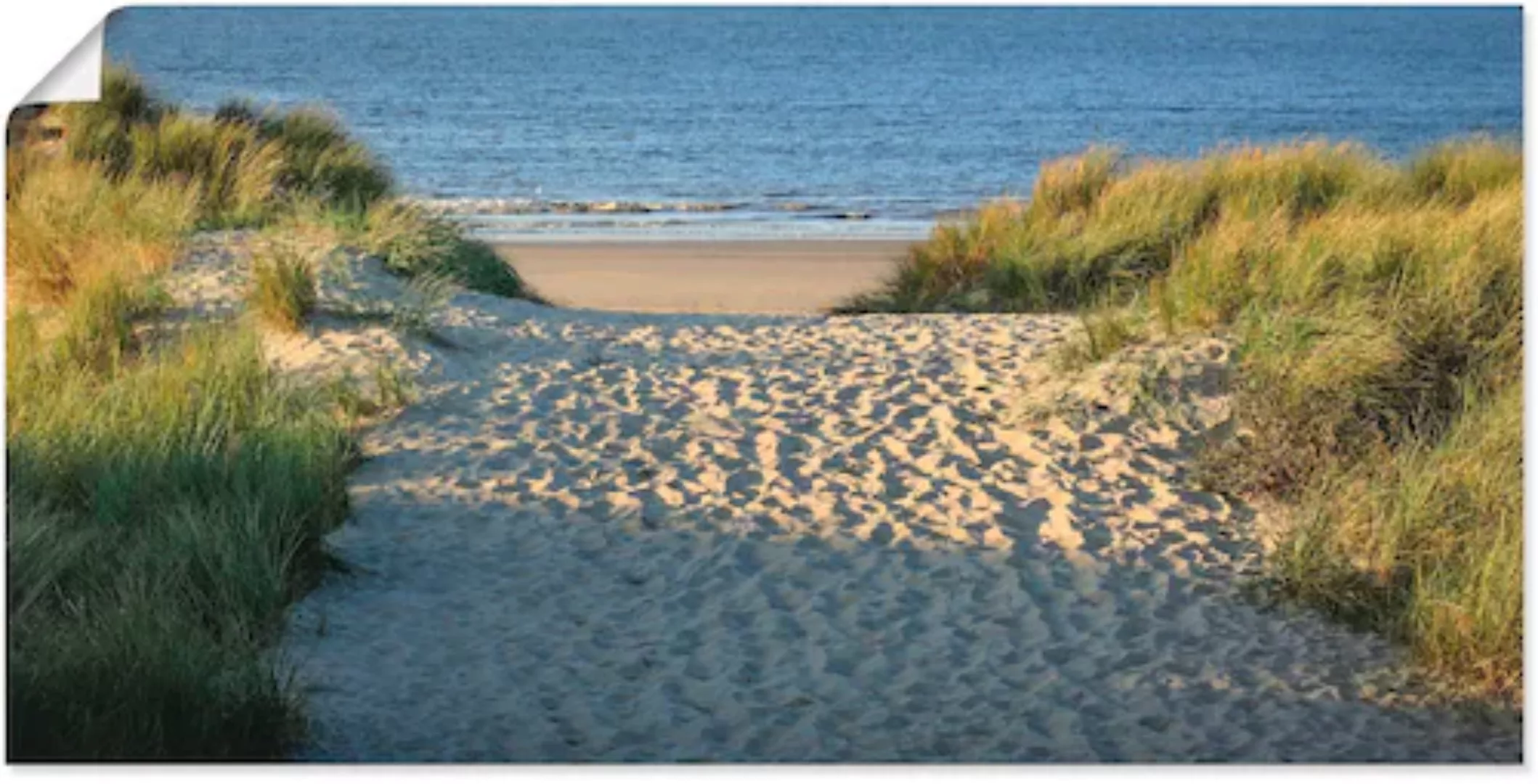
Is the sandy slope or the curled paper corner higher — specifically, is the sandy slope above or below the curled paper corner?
below

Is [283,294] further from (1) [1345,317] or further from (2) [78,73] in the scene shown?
(2) [78,73]

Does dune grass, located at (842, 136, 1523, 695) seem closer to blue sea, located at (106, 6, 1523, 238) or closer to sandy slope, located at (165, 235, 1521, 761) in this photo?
sandy slope, located at (165, 235, 1521, 761)

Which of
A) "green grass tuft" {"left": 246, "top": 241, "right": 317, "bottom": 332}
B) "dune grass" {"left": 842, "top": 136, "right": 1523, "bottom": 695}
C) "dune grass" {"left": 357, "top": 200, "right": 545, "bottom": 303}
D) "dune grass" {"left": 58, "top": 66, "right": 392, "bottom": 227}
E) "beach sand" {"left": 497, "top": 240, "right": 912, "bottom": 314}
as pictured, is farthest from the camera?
"beach sand" {"left": 497, "top": 240, "right": 912, "bottom": 314}

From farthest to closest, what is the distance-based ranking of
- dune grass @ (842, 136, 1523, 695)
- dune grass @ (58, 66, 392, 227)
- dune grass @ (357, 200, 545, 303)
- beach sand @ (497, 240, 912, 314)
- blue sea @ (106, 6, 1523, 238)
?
1. blue sea @ (106, 6, 1523, 238)
2. beach sand @ (497, 240, 912, 314)
3. dune grass @ (58, 66, 392, 227)
4. dune grass @ (357, 200, 545, 303)
5. dune grass @ (842, 136, 1523, 695)

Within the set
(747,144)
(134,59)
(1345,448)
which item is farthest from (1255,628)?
(747,144)

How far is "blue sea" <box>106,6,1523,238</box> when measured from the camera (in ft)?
46.3

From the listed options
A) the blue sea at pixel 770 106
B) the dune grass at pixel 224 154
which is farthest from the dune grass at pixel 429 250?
the blue sea at pixel 770 106

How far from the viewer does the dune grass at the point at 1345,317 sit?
541cm

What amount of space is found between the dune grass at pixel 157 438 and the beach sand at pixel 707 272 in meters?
1.54

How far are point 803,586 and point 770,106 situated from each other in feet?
54.6

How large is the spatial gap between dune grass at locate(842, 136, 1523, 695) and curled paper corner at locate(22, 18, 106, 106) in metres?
3.01

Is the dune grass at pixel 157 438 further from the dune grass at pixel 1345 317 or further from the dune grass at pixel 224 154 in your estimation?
the dune grass at pixel 1345 317

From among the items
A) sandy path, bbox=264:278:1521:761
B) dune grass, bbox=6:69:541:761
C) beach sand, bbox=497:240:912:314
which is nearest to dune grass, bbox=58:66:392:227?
dune grass, bbox=6:69:541:761

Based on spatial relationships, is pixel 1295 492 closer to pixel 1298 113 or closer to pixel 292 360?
pixel 292 360
